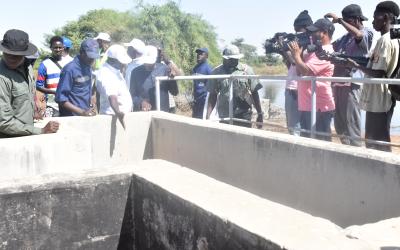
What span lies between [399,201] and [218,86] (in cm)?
361

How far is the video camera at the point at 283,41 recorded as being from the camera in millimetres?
5605

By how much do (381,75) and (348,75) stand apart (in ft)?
3.78

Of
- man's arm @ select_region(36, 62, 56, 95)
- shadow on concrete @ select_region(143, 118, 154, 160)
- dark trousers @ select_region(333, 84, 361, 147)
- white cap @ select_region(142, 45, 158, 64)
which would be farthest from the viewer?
man's arm @ select_region(36, 62, 56, 95)

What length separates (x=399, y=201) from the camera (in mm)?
3090

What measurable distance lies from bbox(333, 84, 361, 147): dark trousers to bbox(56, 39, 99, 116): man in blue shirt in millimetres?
2640

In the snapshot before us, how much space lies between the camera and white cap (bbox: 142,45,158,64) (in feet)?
21.2

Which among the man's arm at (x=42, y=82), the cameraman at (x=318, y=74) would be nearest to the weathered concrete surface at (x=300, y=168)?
the cameraman at (x=318, y=74)

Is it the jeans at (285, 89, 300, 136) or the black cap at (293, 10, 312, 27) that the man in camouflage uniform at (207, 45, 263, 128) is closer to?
the jeans at (285, 89, 300, 136)

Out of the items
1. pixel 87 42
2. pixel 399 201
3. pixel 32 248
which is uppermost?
pixel 87 42

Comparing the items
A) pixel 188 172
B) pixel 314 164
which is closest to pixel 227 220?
pixel 188 172

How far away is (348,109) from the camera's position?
5168 mm

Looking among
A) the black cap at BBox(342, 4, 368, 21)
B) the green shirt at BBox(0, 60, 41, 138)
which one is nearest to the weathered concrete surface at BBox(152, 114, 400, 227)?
the green shirt at BBox(0, 60, 41, 138)

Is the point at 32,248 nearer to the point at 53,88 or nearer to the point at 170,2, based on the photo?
the point at 53,88

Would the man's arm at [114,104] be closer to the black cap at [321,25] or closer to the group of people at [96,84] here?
the group of people at [96,84]
